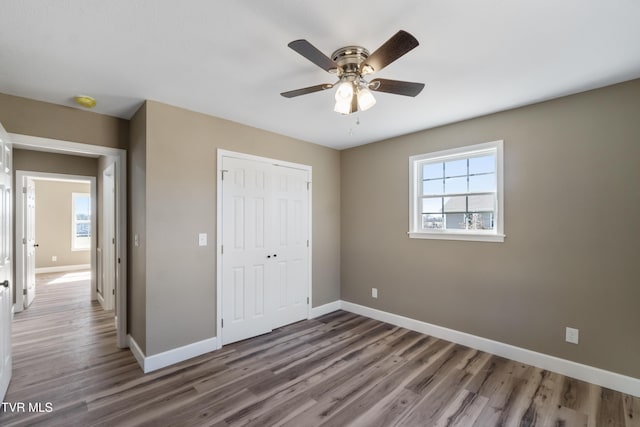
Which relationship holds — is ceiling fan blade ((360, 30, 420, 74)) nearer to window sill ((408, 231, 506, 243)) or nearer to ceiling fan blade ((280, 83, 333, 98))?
ceiling fan blade ((280, 83, 333, 98))

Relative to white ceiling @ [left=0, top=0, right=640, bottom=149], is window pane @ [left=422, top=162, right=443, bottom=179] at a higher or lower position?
lower

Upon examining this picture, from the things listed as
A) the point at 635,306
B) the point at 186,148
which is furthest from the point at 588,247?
the point at 186,148

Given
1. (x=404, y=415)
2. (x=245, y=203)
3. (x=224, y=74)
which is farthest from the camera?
(x=245, y=203)

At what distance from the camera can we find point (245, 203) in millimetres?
3451

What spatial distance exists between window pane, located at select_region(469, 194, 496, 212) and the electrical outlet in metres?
1.26

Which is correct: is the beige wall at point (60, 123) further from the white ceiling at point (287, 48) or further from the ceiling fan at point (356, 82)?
the ceiling fan at point (356, 82)

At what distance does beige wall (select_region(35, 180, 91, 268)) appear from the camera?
24.2ft

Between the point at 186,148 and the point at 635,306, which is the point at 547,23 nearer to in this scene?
the point at 635,306

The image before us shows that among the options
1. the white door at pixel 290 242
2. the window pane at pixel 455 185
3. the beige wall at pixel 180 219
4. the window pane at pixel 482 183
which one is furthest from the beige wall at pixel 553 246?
the beige wall at pixel 180 219

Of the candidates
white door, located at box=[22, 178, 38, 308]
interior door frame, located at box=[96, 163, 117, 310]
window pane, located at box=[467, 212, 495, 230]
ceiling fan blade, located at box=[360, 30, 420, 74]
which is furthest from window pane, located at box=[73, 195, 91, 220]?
window pane, located at box=[467, 212, 495, 230]

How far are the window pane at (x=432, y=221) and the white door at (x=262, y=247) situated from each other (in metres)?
1.59

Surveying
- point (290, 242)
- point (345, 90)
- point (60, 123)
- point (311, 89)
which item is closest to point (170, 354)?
point (290, 242)

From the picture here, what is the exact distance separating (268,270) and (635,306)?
3458mm

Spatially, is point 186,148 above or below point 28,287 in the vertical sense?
above
